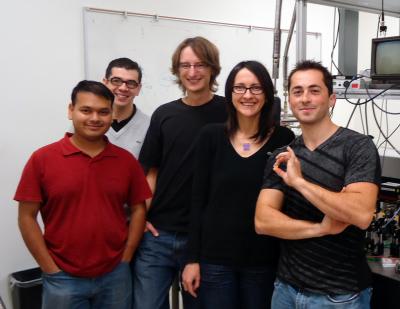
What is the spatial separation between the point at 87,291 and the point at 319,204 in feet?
2.91

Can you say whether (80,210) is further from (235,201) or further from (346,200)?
(346,200)

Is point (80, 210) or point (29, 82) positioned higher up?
point (29, 82)

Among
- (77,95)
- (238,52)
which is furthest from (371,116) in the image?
(77,95)

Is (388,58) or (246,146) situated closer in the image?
(246,146)

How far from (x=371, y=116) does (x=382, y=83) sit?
8.04ft

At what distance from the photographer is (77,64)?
298cm

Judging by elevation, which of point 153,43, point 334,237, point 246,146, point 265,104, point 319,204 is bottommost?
point 334,237

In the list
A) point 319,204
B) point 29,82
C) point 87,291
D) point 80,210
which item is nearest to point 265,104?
point 319,204

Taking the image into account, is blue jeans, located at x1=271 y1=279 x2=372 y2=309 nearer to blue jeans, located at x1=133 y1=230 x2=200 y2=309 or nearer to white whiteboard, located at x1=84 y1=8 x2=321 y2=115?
blue jeans, located at x1=133 y1=230 x2=200 y2=309

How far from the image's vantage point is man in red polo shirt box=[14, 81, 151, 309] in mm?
1506

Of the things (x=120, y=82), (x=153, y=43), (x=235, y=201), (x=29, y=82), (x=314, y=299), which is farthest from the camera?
(x=153, y=43)

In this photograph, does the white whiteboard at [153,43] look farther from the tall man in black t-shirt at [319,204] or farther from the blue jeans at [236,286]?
the blue jeans at [236,286]

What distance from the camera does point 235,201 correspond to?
1491mm

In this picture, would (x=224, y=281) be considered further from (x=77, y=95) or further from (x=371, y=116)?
(x=371, y=116)
